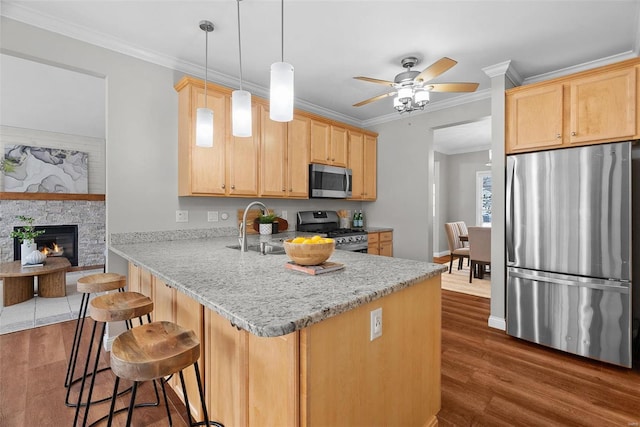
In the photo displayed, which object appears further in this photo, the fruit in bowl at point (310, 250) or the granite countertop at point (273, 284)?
the fruit in bowl at point (310, 250)

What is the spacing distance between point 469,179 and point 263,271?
23.0 ft

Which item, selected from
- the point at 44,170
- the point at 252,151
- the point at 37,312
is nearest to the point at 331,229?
the point at 252,151

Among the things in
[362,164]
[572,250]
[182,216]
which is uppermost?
[362,164]

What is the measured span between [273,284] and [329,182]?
2825 millimetres

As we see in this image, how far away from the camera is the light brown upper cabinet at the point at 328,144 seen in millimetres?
3781

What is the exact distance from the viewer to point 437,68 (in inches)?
87.7

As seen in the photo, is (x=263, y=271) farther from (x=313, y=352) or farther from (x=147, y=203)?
(x=147, y=203)

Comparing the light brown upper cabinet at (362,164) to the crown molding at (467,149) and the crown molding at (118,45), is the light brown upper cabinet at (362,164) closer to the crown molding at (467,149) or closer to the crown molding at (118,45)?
the crown molding at (118,45)

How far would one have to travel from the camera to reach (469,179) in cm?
722

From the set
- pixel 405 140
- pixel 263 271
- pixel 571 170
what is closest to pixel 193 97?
pixel 263 271

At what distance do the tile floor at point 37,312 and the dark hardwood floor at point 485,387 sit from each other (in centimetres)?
21

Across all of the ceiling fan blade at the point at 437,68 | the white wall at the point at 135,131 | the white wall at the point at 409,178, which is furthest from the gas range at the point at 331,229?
the ceiling fan blade at the point at 437,68

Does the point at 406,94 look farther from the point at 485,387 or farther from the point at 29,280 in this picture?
the point at 29,280

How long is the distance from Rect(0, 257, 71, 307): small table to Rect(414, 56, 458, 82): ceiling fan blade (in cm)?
450
